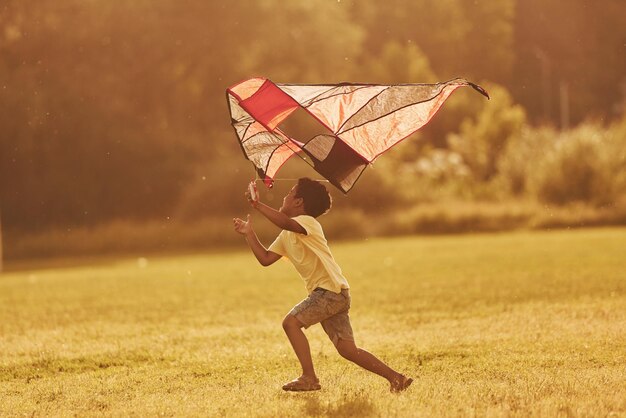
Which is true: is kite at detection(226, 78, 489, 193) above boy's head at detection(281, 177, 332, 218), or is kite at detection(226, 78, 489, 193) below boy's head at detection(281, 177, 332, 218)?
above

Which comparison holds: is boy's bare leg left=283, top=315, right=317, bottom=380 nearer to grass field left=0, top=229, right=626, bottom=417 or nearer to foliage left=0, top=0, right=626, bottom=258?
grass field left=0, top=229, right=626, bottom=417

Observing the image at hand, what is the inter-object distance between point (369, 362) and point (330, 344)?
2.87 metres

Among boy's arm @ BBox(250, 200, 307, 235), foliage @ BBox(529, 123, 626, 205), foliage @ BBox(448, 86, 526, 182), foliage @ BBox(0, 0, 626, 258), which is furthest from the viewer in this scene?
foliage @ BBox(448, 86, 526, 182)

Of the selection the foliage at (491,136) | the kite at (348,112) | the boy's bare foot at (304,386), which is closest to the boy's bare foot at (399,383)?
the boy's bare foot at (304,386)

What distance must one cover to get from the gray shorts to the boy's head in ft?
1.70

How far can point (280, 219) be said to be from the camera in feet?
18.9

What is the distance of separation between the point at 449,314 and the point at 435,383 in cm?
451

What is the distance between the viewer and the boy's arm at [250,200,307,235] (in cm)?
572

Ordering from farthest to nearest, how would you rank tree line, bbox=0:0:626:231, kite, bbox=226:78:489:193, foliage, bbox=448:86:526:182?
foliage, bbox=448:86:526:182 < tree line, bbox=0:0:626:231 < kite, bbox=226:78:489:193

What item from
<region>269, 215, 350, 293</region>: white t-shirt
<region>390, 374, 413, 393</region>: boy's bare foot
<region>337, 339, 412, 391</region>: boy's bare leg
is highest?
<region>269, 215, 350, 293</region>: white t-shirt

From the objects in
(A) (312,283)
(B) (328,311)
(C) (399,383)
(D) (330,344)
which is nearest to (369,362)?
(C) (399,383)

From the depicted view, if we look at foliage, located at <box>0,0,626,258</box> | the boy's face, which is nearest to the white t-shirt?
the boy's face

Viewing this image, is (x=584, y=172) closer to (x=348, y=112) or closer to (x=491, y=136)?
(x=491, y=136)

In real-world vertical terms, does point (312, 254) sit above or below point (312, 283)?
above
